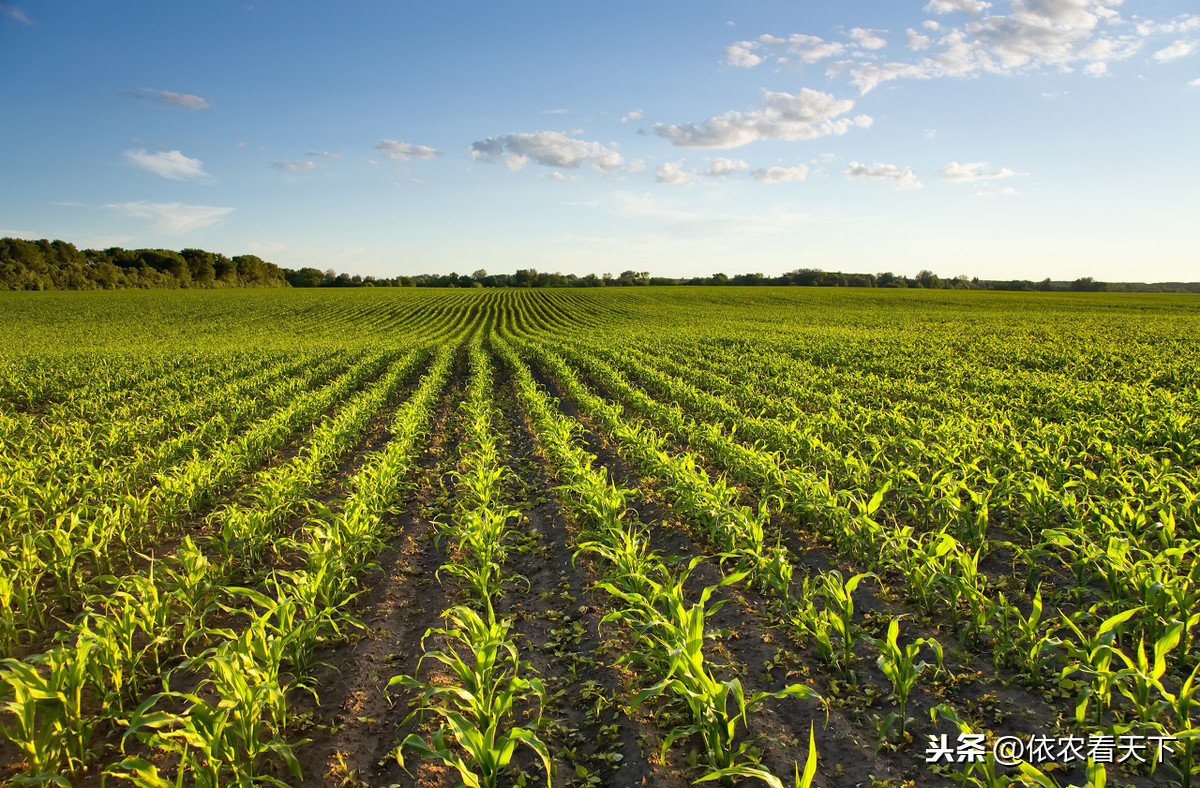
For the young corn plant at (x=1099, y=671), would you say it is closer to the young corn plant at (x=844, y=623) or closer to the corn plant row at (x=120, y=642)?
the young corn plant at (x=844, y=623)

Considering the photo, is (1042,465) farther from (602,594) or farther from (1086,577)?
(602,594)

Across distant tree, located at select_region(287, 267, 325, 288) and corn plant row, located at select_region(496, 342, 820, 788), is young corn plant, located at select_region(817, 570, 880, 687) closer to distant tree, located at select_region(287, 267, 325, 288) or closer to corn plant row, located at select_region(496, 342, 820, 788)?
corn plant row, located at select_region(496, 342, 820, 788)

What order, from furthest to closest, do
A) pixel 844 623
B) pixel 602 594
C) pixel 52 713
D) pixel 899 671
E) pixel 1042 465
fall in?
pixel 1042 465, pixel 602 594, pixel 844 623, pixel 899 671, pixel 52 713

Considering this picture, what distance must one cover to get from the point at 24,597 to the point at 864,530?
7080mm

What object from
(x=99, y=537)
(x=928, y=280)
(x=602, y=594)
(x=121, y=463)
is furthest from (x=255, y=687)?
(x=928, y=280)

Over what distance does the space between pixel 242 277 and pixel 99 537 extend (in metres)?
122

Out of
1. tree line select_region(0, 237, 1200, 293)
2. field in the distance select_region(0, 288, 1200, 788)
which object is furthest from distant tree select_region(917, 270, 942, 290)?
field in the distance select_region(0, 288, 1200, 788)

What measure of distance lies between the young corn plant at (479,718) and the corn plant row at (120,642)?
1702 mm

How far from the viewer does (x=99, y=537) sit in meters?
5.45

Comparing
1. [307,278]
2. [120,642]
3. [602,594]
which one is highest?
[307,278]

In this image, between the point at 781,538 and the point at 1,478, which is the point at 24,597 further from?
the point at 781,538

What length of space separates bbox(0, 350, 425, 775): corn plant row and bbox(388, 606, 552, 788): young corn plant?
5.58ft

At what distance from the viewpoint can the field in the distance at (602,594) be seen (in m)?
3.16

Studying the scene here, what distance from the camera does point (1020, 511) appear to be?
21.2 feet
